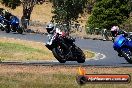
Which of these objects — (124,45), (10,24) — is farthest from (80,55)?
(10,24)

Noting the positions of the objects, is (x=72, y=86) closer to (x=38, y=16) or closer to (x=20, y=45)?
(x=20, y=45)

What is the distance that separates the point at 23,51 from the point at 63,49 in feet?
30.5

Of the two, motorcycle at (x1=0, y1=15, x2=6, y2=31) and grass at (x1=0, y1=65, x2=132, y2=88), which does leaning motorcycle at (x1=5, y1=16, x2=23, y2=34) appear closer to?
motorcycle at (x1=0, y1=15, x2=6, y2=31)

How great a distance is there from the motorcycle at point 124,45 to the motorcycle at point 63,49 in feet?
6.01

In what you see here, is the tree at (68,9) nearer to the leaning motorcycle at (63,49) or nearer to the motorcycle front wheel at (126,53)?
the motorcycle front wheel at (126,53)

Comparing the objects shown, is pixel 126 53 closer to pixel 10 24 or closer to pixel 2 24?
pixel 10 24

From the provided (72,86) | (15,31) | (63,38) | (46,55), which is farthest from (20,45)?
(72,86)

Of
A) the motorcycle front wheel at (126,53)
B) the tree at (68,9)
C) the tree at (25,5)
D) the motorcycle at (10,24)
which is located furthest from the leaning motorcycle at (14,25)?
the motorcycle front wheel at (126,53)

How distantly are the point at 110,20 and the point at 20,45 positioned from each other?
28.1 meters

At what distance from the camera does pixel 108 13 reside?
60.3 meters

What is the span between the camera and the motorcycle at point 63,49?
70.4 feet

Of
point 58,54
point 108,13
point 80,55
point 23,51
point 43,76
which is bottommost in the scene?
point 108,13

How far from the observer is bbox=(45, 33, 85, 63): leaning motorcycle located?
21478 mm

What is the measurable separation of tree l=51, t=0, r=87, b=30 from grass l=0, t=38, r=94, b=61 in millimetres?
15262
